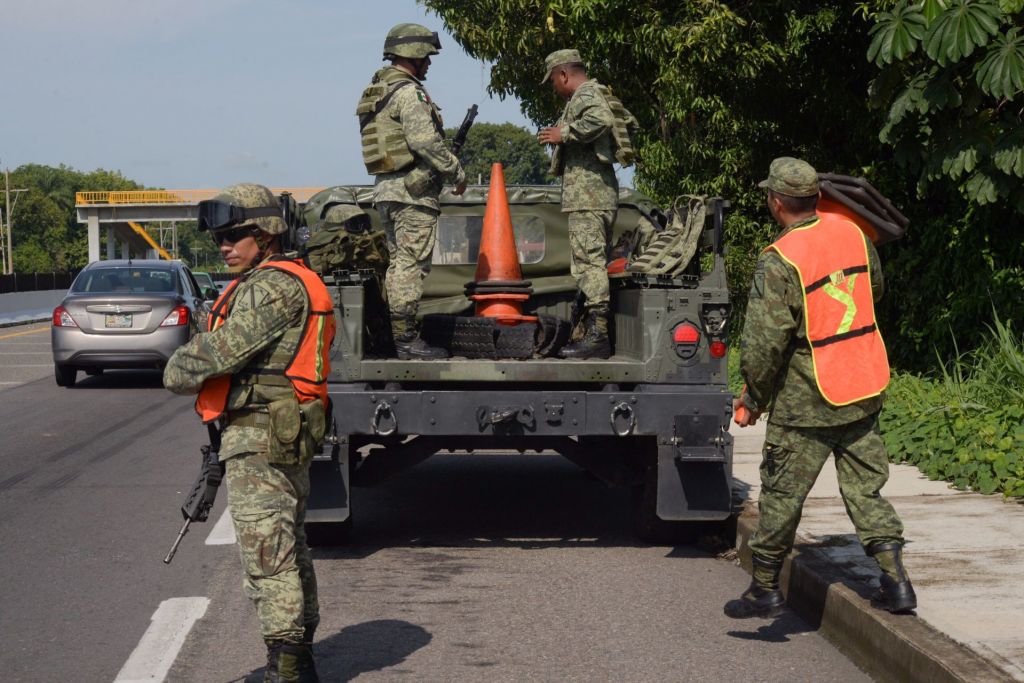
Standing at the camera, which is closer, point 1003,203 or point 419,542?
point 419,542

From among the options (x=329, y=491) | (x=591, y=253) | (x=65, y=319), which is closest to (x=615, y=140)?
(x=591, y=253)

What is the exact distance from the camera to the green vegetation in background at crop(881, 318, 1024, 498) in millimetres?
8938

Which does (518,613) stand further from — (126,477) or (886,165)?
(886,165)

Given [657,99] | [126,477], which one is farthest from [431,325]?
[657,99]

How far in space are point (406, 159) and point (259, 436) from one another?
11.1 feet

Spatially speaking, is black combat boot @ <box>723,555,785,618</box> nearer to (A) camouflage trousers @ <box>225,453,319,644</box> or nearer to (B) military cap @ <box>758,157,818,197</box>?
(B) military cap @ <box>758,157,818,197</box>

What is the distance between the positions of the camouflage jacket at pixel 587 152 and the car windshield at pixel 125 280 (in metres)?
11.7

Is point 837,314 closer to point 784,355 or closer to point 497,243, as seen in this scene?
point 784,355

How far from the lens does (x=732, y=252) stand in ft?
57.1

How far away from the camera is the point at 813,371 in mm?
5840

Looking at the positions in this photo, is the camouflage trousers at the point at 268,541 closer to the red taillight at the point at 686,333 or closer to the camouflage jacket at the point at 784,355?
the camouflage jacket at the point at 784,355

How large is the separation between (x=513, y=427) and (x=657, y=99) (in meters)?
11.9

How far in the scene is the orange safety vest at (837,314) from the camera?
5809mm

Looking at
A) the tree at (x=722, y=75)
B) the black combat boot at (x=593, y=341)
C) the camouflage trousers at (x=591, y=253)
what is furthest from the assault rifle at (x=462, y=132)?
the tree at (x=722, y=75)
